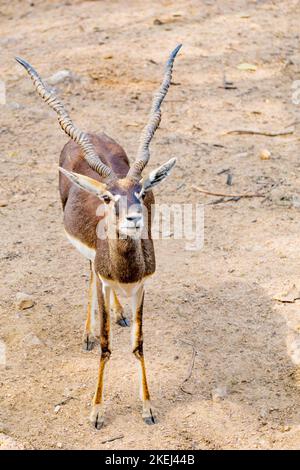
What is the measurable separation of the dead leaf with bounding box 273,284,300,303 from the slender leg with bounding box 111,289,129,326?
4.49 feet

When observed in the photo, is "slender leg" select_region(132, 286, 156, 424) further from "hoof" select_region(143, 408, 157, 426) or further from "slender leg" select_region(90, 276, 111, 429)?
"slender leg" select_region(90, 276, 111, 429)

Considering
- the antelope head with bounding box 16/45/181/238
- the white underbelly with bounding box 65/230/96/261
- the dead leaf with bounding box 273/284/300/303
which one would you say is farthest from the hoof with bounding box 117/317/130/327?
the antelope head with bounding box 16/45/181/238

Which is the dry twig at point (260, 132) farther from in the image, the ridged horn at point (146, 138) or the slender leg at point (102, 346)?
the slender leg at point (102, 346)

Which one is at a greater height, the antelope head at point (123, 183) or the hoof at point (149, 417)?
the antelope head at point (123, 183)

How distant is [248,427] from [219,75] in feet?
22.6

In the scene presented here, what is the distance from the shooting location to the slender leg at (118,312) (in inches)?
279

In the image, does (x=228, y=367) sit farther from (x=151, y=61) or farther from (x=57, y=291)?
(x=151, y=61)

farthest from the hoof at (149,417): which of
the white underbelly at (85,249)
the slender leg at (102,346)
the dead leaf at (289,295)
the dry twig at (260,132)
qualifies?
the dry twig at (260,132)

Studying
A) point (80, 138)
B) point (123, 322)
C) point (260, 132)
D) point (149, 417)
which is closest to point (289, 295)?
point (123, 322)

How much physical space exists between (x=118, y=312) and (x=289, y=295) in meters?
1.55

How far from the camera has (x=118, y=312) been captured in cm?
709

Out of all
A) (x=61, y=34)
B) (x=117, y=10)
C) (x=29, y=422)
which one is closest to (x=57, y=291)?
(x=29, y=422)

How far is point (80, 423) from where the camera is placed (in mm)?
5922

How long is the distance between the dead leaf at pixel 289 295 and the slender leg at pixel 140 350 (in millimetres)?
1758
